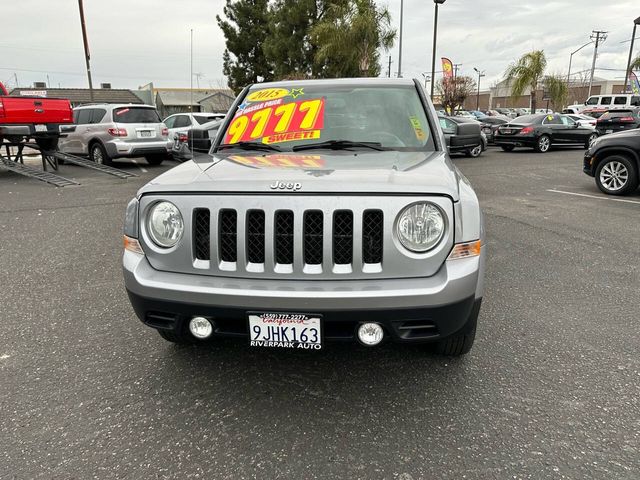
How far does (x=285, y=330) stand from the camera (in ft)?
7.34

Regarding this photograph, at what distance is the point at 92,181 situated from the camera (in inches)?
442

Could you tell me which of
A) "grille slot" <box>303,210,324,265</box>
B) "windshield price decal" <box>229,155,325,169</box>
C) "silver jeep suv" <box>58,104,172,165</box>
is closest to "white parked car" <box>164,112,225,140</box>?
"silver jeep suv" <box>58,104,172,165</box>

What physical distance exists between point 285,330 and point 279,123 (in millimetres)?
1774

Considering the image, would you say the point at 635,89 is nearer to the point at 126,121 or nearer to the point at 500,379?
the point at 126,121

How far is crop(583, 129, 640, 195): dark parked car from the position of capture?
27.4ft

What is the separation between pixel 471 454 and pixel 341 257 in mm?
1029

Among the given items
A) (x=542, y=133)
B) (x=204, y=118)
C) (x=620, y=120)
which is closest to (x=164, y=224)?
(x=204, y=118)

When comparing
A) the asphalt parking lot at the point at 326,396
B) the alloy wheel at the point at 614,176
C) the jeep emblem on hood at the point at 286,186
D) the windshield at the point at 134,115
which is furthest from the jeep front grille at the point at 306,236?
the windshield at the point at 134,115

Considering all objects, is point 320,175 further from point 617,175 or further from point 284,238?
point 617,175

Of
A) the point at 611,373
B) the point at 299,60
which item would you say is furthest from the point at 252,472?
the point at 299,60

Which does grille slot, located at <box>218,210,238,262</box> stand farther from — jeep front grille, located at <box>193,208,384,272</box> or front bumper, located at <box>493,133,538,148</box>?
front bumper, located at <box>493,133,538,148</box>

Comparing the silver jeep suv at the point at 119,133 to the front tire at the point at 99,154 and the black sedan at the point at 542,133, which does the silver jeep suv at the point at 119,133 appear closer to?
the front tire at the point at 99,154

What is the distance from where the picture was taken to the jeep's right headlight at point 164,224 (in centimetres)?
237

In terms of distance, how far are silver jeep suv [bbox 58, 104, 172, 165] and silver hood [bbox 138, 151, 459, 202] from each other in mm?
10900
